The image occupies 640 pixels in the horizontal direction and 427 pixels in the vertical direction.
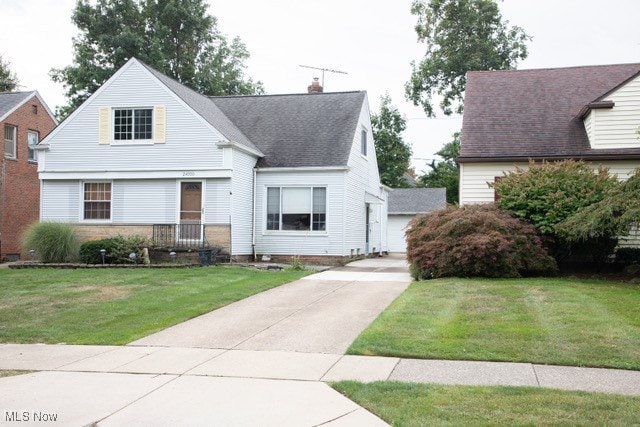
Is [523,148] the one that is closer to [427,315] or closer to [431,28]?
[427,315]

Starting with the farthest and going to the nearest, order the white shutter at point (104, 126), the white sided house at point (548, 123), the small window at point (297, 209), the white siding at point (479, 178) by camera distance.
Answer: the small window at point (297, 209) < the white shutter at point (104, 126) < the white siding at point (479, 178) < the white sided house at point (548, 123)

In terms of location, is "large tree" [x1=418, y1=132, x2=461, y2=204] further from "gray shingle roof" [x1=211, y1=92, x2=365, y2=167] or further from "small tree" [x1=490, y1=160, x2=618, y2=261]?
"small tree" [x1=490, y1=160, x2=618, y2=261]

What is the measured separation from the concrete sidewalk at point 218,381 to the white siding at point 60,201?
14.6m

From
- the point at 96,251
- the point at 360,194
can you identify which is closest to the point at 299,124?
the point at 360,194

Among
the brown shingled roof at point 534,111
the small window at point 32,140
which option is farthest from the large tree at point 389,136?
the small window at point 32,140

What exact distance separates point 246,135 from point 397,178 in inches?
993

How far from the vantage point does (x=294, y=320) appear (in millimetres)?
10320

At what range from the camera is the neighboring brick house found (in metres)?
25.9

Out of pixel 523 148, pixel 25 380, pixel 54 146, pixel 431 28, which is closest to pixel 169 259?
pixel 54 146

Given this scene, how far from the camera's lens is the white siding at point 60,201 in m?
22.2

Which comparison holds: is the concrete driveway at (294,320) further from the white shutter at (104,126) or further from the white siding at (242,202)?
the white shutter at (104,126)

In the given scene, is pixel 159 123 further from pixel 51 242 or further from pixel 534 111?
pixel 534 111

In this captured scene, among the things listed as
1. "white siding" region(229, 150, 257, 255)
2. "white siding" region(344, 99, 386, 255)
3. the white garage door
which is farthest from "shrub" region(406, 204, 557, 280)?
the white garage door

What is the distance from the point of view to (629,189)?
14.3 m
